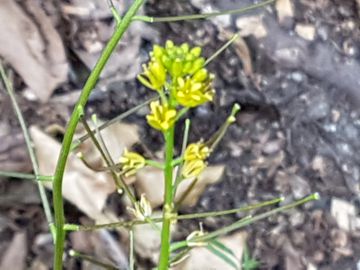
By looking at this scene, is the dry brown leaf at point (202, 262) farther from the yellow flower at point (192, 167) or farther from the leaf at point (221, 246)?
the yellow flower at point (192, 167)

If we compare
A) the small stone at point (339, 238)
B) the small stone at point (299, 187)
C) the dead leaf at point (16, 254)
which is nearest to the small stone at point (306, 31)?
the small stone at point (299, 187)

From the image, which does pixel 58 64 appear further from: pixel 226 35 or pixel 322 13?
pixel 322 13

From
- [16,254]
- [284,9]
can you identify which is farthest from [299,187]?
[16,254]

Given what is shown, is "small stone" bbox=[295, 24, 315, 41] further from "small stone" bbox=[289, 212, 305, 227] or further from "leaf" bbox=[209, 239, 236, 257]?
"leaf" bbox=[209, 239, 236, 257]

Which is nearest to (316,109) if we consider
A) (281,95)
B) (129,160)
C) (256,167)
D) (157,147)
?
(281,95)

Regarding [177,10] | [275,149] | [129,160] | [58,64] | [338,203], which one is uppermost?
[177,10]
